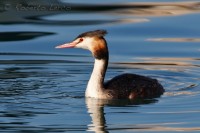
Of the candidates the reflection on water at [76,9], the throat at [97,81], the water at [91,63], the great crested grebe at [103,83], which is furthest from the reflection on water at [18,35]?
the throat at [97,81]

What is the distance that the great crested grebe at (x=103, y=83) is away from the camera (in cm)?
1393

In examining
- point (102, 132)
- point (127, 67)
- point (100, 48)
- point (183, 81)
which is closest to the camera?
point (102, 132)

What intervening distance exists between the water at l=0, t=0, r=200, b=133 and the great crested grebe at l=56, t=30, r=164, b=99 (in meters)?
0.19

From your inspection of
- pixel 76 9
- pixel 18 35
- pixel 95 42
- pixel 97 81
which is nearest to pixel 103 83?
pixel 97 81

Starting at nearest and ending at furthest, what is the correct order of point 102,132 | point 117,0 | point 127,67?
point 102,132 < point 127,67 < point 117,0

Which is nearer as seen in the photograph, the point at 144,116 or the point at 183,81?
the point at 144,116

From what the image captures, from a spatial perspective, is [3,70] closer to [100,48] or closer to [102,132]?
[100,48]

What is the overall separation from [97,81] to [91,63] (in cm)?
219

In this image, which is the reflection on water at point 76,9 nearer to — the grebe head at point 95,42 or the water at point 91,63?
the water at point 91,63

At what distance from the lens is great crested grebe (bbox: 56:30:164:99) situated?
13930mm

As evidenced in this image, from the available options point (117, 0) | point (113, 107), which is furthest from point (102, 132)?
point (117, 0)

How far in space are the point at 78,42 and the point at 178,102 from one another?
4.88ft

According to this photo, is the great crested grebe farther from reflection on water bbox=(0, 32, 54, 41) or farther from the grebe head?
reflection on water bbox=(0, 32, 54, 41)

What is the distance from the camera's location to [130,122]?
41.2 ft
